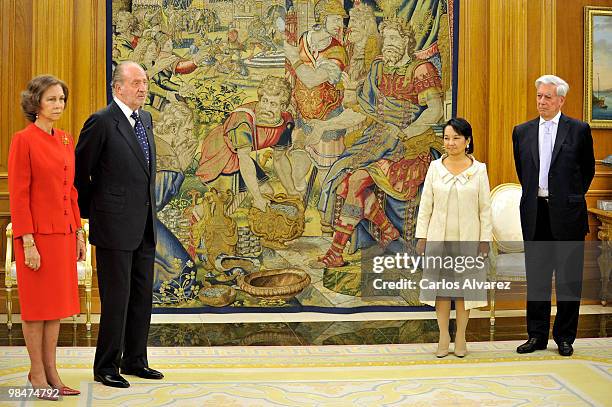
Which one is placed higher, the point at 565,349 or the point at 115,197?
the point at 115,197

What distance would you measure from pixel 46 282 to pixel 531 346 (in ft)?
11.5

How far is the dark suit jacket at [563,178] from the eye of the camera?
20.6ft

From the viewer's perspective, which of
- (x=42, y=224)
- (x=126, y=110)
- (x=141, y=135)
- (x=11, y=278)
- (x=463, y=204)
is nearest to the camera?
(x=42, y=224)

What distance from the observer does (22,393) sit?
16.4ft

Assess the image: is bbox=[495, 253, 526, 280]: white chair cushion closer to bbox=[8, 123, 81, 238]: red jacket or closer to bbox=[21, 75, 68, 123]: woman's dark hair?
bbox=[8, 123, 81, 238]: red jacket

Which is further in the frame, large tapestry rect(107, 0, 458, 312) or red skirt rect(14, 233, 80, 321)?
large tapestry rect(107, 0, 458, 312)

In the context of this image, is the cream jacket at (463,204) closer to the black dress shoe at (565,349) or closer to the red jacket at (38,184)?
the black dress shoe at (565,349)

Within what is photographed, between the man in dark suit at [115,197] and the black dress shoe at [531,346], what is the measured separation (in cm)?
289

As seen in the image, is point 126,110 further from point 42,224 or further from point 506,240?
point 506,240

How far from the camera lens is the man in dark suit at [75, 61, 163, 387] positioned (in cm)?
524

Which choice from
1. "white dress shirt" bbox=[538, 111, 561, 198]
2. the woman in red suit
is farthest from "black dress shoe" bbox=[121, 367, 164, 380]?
"white dress shirt" bbox=[538, 111, 561, 198]

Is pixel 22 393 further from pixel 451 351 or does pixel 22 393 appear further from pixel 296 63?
pixel 296 63

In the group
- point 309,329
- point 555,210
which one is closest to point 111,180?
point 309,329

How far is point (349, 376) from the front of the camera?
5656 mm
